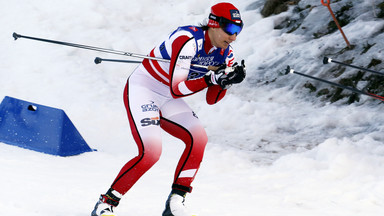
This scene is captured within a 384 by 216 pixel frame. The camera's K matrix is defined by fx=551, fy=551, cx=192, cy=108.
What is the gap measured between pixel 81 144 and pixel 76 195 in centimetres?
229

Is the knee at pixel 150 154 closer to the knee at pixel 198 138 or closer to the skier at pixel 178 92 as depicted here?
the skier at pixel 178 92

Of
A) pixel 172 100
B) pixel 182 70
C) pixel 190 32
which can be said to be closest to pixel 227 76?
pixel 182 70

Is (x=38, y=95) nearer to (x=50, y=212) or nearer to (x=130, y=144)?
(x=130, y=144)

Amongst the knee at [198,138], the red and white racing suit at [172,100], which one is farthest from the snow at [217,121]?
the knee at [198,138]

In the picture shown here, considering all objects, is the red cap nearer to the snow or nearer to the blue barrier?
the snow

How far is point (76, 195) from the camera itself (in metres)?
5.23

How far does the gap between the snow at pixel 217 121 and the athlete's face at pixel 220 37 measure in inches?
61.7

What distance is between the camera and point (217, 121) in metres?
8.93

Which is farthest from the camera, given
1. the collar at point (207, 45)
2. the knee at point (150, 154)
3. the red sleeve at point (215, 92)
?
the red sleeve at point (215, 92)

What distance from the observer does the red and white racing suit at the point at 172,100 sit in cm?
422

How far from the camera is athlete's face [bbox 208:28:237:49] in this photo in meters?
4.39

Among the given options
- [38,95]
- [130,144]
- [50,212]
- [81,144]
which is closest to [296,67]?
[130,144]

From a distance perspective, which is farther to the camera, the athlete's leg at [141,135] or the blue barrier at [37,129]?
the blue barrier at [37,129]

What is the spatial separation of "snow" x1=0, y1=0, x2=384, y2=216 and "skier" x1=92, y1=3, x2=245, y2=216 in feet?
2.00
